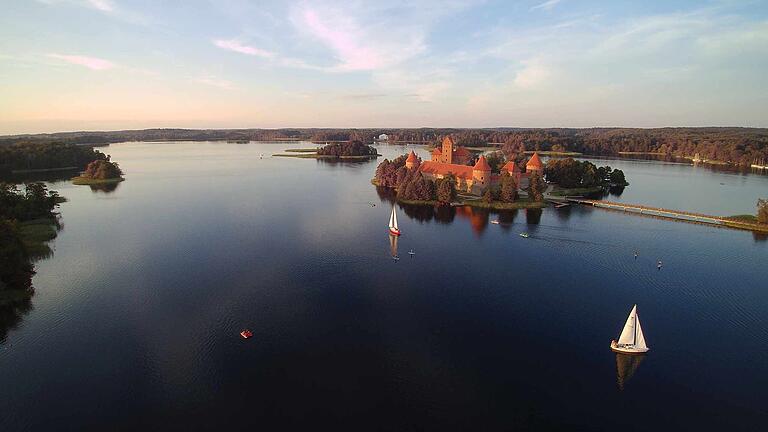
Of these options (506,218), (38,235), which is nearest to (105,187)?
(38,235)

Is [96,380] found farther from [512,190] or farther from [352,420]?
[512,190]

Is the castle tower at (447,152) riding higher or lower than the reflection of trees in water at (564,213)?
higher

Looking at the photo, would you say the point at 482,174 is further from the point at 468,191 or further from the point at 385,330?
the point at 385,330

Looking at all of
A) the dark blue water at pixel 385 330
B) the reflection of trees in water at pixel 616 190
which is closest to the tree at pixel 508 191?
the dark blue water at pixel 385 330

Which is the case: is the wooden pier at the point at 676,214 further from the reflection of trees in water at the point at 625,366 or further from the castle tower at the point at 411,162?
the reflection of trees in water at the point at 625,366

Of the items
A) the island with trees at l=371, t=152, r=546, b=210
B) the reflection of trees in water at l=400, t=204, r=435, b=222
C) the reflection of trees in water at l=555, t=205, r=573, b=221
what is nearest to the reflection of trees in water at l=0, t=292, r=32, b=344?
the reflection of trees in water at l=400, t=204, r=435, b=222

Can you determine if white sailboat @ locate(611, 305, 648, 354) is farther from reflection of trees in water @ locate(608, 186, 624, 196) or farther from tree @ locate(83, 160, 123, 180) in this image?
tree @ locate(83, 160, 123, 180)
